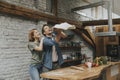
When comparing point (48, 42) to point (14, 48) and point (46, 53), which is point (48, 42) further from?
point (14, 48)

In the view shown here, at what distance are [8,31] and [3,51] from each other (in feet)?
1.64

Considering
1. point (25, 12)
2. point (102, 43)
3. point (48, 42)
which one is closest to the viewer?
point (48, 42)

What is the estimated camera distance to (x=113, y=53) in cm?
903

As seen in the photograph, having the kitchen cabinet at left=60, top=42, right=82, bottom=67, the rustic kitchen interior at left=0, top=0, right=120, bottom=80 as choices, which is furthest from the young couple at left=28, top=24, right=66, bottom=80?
the kitchen cabinet at left=60, top=42, right=82, bottom=67

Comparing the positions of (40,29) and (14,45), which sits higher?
(40,29)

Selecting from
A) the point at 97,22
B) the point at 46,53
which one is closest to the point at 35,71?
the point at 46,53

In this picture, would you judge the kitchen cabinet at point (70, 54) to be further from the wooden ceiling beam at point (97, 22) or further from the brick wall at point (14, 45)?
the brick wall at point (14, 45)

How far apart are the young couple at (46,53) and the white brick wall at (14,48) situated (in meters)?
0.97

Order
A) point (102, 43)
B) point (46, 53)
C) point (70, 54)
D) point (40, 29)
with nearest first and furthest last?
point (46, 53) → point (40, 29) → point (70, 54) → point (102, 43)

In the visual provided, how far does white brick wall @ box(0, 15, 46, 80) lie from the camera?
4457 mm

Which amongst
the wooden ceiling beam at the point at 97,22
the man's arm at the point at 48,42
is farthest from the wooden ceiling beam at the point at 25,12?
the wooden ceiling beam at the point at 97,22

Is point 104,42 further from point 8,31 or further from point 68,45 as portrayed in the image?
point 8,31

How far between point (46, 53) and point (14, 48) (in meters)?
1.42

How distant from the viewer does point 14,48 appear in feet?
15.7
